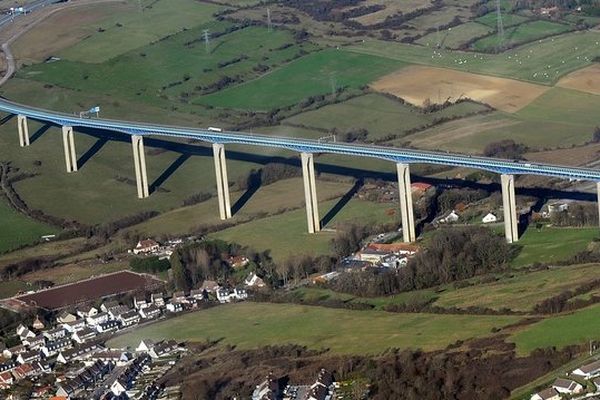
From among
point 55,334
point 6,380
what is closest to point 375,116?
point 55,334

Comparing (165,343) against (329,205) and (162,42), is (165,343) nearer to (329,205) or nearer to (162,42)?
(329,205)

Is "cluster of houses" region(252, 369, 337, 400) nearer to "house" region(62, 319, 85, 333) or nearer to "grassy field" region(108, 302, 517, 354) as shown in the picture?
"grassy field" region(108, 302, 517, 354)

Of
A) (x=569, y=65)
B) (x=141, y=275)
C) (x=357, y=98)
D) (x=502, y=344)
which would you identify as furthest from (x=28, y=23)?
(x=502, y=344)

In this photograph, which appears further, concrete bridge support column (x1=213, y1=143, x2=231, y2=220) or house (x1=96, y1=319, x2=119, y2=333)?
concrete bridge support column (x1=213, y1=143, x2=231, y2=220)

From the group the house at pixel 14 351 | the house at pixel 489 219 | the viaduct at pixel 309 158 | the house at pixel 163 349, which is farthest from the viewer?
the house at pixel 489 219

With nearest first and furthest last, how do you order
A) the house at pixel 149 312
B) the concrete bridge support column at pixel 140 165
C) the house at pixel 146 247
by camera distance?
the house at pixel 149 312 < the house at pixel 146 247 < the concrete bridge support column at pixel 140 165

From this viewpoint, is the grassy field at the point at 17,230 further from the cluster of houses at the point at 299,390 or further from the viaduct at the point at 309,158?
the cluster of houses at the point at 299,390

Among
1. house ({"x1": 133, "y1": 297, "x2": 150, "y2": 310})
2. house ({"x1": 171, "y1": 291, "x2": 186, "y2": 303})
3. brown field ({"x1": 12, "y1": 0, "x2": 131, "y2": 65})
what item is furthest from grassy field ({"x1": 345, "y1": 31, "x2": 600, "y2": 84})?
house ({"x1": 133, "y1": 297, "x2": 150, "y2": 310})

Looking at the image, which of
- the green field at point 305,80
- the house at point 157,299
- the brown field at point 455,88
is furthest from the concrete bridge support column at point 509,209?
the green field at point 305,80
